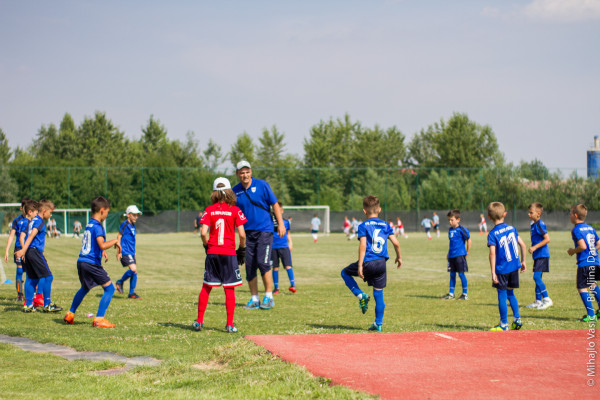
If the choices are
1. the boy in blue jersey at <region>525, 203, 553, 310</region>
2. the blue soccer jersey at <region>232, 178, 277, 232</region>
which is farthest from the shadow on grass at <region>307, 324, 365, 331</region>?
the boy in blue jersey at <region>525, 203, 553, 310</region>

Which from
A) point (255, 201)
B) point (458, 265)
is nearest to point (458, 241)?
point (458, 265)

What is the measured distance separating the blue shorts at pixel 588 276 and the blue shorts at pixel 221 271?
4.98 meters

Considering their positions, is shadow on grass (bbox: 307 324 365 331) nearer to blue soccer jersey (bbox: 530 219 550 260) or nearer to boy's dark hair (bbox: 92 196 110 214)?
boy's dark hair (bbox: 92 196 110 214)

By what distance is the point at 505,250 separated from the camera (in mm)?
8641

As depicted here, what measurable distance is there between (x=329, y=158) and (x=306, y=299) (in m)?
74.1

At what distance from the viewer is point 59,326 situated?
30.3 feet

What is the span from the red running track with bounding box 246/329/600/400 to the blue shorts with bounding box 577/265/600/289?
2.48 metres

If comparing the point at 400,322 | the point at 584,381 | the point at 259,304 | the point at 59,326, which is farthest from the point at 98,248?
the point at 584,381

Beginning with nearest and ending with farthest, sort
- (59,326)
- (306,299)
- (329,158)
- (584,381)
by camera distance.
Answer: (584,381), (59,326), (306,299), (329,158)

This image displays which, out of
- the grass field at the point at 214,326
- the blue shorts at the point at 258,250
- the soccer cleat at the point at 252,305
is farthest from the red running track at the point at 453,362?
the soccer cleat at the point at 252,305

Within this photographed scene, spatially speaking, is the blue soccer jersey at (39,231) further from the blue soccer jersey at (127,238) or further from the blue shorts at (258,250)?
the blue shorts at (258,250)

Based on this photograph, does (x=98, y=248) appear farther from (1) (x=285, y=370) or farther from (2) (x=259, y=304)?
(1) (x=285, y=370)

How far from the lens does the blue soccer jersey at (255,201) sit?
34.6 ft

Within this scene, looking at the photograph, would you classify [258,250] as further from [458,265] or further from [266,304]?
[458,265]
